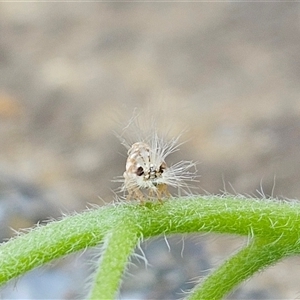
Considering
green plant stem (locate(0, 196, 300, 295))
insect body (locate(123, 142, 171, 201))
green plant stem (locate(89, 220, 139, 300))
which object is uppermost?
insect body (locate(123, 142, 171, 201))

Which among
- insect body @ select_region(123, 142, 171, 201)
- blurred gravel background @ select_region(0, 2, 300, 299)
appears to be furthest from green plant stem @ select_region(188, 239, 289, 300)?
blurred gravel background @ select_region(0, 2, 300, 299)

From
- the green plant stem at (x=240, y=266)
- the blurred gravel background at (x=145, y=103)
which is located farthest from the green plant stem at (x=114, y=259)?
the blurred gravel background at (x=145, y=103)

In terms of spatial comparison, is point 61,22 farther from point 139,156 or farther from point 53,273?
point 139,156

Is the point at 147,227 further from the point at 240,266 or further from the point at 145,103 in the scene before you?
A: the point at 145,103

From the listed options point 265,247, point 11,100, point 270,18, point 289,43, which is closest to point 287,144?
point 289,43

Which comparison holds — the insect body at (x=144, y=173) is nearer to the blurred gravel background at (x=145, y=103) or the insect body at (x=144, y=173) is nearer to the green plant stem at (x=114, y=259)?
the green plant stem at (x=114, y=259)

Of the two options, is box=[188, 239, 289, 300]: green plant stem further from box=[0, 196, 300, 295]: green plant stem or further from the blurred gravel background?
the blurred gravel background
